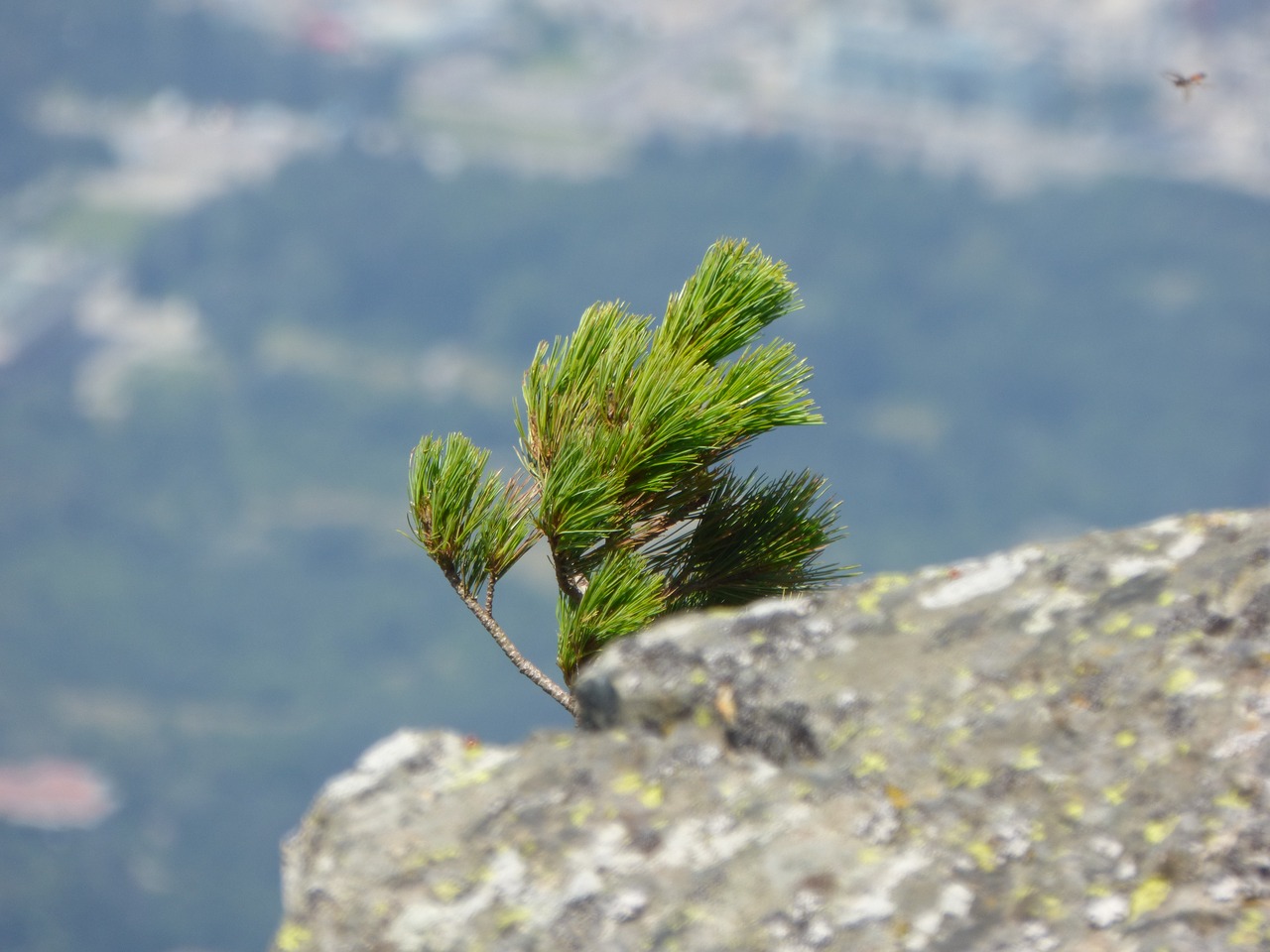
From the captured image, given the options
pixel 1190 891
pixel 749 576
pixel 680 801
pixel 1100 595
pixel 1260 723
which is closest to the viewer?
pixel 1190 891

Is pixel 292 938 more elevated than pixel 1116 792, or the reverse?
pixel 292 938

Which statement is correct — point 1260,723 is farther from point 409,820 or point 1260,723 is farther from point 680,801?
point 409,820

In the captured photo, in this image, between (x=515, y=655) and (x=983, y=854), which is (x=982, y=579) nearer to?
(x=983, y=854)

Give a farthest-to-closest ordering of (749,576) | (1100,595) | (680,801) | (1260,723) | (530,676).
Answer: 1. (749,576)
2. (530,676)
3. (1100,595)
4. (680,801)
5. (1260,723)

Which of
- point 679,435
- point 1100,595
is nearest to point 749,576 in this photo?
point 679,435

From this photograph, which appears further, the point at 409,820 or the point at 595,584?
the point at 595,584

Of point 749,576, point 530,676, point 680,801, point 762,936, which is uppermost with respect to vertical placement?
point 749,576

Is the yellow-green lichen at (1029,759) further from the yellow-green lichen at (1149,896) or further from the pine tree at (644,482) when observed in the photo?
the pine tree at (644,482)

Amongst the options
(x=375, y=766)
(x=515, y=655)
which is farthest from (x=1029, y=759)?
(x=515, y=655)
